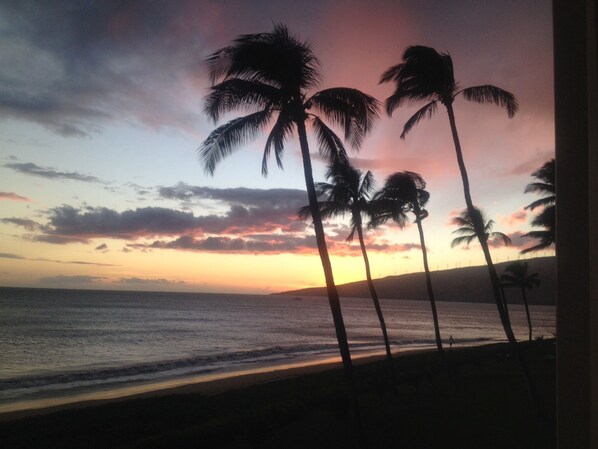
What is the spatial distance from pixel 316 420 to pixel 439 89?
9.72 m

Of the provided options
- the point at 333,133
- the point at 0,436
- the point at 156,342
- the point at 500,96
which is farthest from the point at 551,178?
the point at 156,342

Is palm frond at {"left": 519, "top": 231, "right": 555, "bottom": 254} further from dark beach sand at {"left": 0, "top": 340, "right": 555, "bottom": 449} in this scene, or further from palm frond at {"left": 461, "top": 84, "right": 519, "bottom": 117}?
palm frond at {"left": 461, "top": 84, "right": 519, "bottom": 117}

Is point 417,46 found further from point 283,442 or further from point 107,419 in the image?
point 107,419

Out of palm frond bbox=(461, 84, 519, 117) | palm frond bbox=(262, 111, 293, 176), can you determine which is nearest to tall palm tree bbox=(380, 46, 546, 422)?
palm frond bbox=(461, 84, 519, 117)

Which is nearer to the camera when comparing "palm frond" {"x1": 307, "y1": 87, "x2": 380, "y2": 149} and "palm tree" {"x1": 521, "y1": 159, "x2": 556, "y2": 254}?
"palm frond" {"x1": 307, "y1": 87, "x2": 380, "y2": 149}

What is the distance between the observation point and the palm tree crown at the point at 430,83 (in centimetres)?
1123

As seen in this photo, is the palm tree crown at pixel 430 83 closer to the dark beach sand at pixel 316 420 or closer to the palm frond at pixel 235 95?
the palm frond at pixel 235 95

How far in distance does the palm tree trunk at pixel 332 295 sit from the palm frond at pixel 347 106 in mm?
846

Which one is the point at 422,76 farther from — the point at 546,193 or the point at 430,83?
the point at 546,193

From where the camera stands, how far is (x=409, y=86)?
11766mm

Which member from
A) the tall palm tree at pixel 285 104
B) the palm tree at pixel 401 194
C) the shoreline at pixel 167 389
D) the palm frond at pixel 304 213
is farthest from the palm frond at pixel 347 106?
the shoreline at pixel 167 389

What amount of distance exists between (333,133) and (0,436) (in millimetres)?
13045

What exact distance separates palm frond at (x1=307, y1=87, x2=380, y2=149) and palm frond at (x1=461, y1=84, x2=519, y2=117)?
11.8 feet

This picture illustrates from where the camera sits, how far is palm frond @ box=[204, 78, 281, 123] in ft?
30.3
